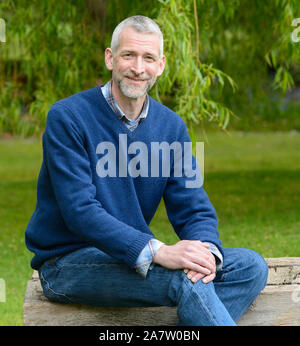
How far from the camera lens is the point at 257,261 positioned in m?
3.22

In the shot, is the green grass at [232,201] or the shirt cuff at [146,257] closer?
the shirt cuff at [146,257]

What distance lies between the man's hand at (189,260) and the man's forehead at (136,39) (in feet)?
2.96

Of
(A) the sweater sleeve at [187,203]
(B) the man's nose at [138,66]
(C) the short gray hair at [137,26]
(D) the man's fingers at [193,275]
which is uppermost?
(C) the short gray hair at [137,26]

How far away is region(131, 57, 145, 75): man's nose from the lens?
321 cm

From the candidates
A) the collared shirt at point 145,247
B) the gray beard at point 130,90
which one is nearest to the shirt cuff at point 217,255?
the collared shirt at point 145,247

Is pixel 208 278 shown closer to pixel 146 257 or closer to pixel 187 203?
pixel 146 257

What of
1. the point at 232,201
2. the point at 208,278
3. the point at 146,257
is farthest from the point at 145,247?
the point at 232,201

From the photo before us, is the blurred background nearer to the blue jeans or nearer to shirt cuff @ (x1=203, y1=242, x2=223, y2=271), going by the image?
the blue jeans

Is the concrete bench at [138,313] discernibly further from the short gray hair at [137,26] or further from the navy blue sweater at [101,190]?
the short gray hair at [137,26]

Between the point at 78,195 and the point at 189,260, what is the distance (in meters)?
0.53

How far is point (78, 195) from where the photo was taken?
298 cm

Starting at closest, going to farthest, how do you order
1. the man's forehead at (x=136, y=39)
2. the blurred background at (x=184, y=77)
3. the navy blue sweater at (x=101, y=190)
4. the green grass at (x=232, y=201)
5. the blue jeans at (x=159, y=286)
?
1. the blue jeans at (x=159, y=286)
2. the navy blue sweater at (x=101, y=190)
3. the man's forehead at (x=136, y=39)
4. the blurred background at (x=184, y=77)
5. the green grass at (x=232, y=201)

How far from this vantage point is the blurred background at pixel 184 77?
5344mm
